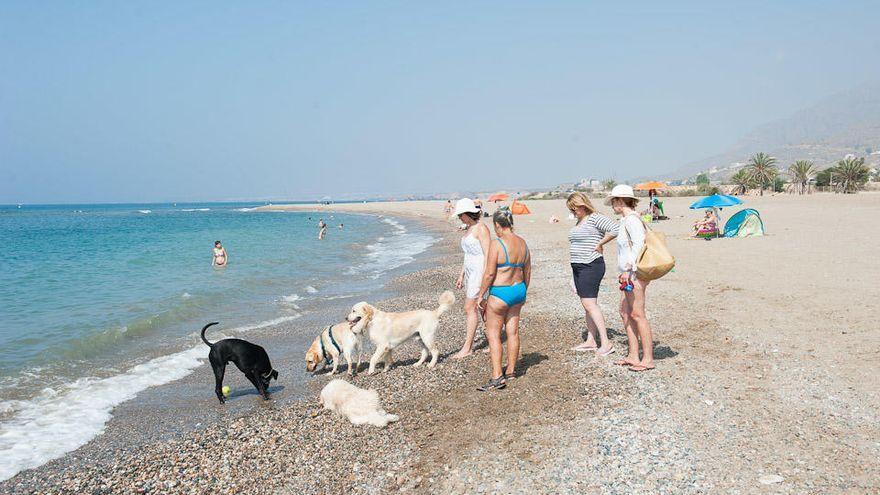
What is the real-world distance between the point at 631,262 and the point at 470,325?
8.64 feet

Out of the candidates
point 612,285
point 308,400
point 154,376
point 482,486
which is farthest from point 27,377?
point 612,285

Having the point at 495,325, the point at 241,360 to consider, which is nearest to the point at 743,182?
the point at 495,325

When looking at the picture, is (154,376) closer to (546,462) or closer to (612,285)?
(546,462)

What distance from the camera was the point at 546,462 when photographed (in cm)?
452

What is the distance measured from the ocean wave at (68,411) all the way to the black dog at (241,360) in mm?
1503

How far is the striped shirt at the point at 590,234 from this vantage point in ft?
22.0

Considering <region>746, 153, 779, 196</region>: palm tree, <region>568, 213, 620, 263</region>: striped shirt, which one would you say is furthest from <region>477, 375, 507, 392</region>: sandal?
<region>746, 153, 779, 196</region>: palm tree

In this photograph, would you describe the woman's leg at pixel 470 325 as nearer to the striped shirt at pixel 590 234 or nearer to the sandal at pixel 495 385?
the sandal at pixel 495 385

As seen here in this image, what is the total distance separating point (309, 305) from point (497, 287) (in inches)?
351

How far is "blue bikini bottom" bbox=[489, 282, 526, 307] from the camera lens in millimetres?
5953

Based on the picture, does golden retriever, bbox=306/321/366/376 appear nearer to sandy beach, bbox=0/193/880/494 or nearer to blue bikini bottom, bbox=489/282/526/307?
sandy beach, bbox=0/193/880/494

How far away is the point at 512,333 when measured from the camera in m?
6.36

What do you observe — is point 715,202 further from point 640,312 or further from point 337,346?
point 337,346

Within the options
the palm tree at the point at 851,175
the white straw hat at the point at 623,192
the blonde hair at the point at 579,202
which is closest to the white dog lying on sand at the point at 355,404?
the blonde hair at the point at 579,202
